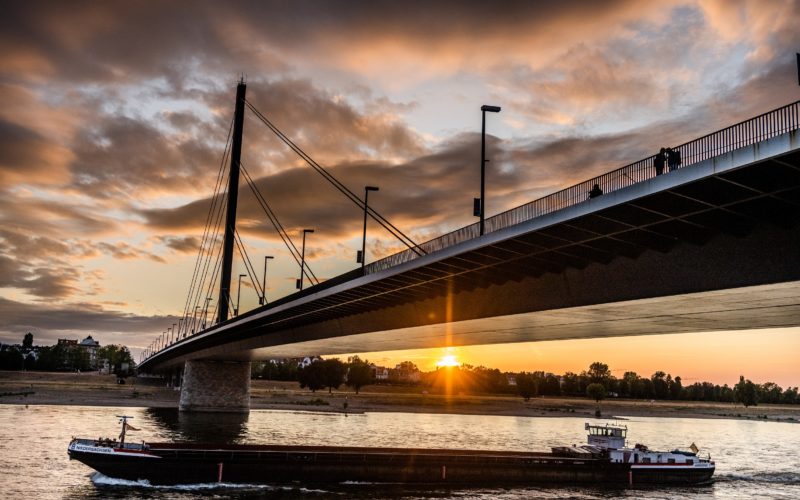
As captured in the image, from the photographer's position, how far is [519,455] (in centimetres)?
4972

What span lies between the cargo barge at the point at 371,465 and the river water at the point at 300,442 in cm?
105

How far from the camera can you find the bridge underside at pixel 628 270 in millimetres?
22562

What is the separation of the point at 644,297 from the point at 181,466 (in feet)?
94.4

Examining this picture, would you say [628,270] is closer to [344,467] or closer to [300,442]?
[344,467]

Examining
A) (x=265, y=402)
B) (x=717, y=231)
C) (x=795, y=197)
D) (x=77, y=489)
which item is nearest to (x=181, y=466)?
(x=77, y=489)

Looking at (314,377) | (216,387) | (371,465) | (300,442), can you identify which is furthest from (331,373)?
(371,465)

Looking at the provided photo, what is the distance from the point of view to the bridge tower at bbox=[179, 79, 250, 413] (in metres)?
96.1

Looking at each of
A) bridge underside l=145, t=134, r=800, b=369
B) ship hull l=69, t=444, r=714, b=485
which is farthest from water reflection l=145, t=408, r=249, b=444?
bridge underside l=145, t=134, r=800, b=369

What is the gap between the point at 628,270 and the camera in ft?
98.2

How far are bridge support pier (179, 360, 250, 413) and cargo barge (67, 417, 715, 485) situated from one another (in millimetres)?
54000

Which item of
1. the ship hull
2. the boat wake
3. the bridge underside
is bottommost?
the boat wake

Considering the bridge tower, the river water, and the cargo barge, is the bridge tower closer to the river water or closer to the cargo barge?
the river water

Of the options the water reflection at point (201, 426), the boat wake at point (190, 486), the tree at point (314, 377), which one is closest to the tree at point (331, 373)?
the tree at point (314, 377)

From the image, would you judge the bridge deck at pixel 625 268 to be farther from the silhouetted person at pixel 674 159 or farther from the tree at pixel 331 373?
the tree at pixel 331 373
